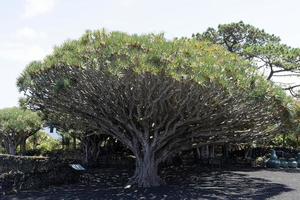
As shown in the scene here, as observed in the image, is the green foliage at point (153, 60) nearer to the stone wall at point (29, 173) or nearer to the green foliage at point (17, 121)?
the stone wall at point (29, 173)

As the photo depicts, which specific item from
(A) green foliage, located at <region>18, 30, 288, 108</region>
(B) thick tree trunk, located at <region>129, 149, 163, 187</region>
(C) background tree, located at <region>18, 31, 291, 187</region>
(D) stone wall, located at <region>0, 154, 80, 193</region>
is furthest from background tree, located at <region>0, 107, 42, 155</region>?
(B) thick tree trunk, located at <region>129, 149, 163, 187</region>

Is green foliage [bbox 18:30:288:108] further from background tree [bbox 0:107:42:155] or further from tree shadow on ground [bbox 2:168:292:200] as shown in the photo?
background tree [bbox 0:107:42:155]

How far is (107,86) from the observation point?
13367mm

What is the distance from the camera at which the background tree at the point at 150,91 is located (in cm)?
1248

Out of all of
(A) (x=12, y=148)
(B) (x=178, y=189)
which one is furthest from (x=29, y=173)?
(A) (x=12, y=148)

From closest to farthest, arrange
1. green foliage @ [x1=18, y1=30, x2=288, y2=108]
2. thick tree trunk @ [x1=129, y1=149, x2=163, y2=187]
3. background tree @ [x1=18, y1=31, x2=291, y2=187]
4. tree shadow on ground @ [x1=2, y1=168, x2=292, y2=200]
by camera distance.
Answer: green foliage @ [x1=18, y1=30, x2=288, y2=108]
background tree @ [x1=18, y1=31, x2=291, y2=187]
tree shadow on ground @ [x1=2, y1=168, x2=292, y2=200]
thick tree trunk @ [x1=129, y1=149, x2=163, y2=187]

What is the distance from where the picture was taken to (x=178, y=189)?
13.8 m

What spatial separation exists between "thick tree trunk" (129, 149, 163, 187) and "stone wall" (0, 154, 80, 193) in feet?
7.99

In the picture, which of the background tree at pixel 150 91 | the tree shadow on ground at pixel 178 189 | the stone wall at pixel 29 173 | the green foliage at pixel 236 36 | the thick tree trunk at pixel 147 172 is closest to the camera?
→ the background tree at pixel 150 91

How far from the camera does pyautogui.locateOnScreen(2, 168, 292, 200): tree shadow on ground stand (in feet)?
41.3

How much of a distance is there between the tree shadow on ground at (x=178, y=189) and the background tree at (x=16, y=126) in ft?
29.5

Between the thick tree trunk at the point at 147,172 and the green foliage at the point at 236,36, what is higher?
the green foliage at the point at 236,36

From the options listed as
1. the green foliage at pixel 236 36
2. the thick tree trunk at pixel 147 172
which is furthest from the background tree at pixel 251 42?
the thick tree trunk at pixel 147 172

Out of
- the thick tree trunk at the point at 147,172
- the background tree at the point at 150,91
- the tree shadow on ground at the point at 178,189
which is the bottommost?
the tree shadow on ground at the point at 178,189
